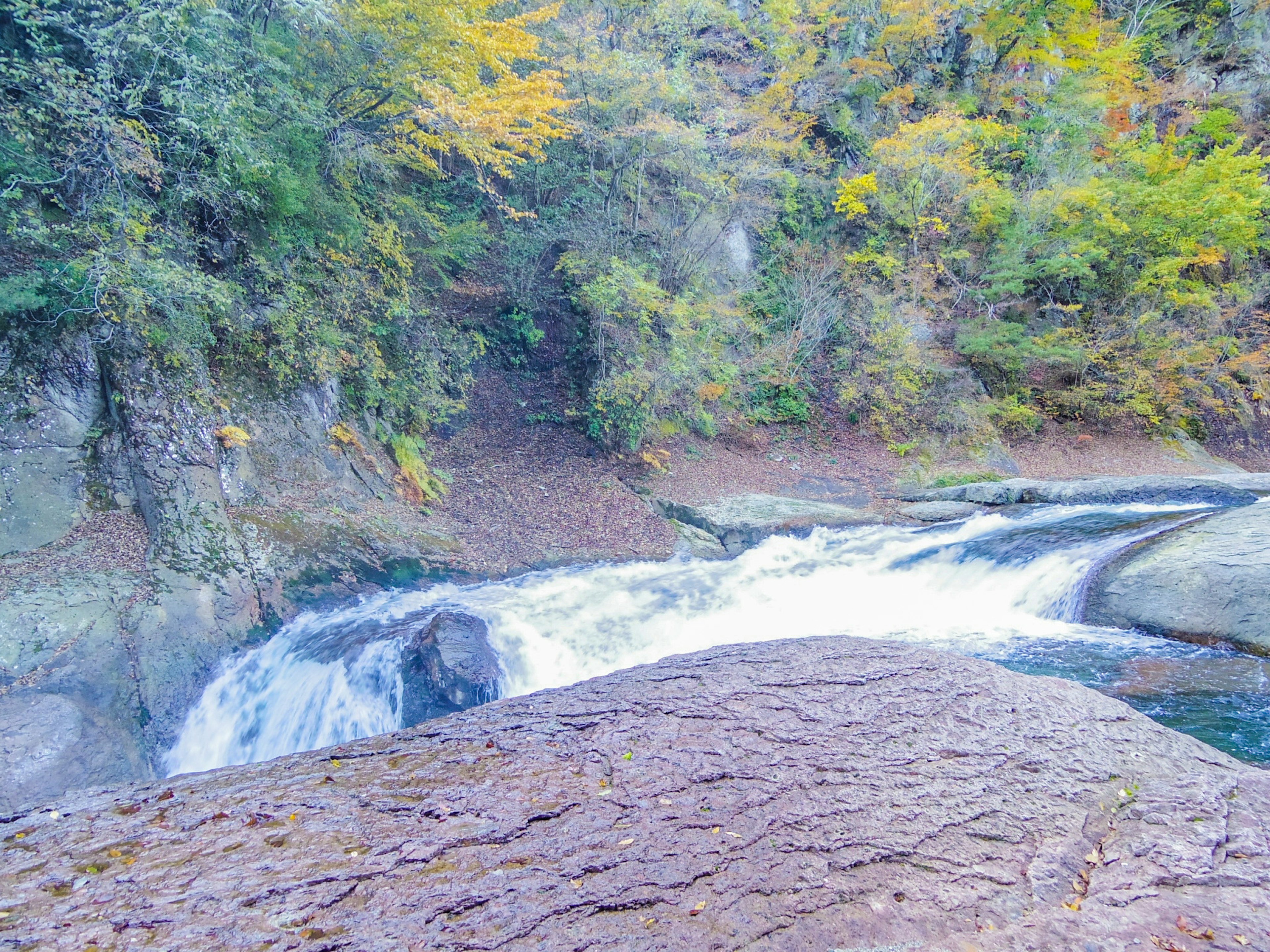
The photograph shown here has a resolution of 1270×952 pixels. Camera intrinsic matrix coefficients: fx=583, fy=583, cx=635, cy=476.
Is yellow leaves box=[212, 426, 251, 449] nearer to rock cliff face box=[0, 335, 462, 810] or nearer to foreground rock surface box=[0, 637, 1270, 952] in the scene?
rock cliff face box=[0, 335, 462, 810]

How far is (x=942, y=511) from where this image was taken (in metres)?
11.8

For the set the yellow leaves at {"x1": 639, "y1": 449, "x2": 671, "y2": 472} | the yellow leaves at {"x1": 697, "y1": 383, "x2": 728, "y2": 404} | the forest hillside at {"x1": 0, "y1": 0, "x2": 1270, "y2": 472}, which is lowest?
the yellow leaves at {"x1": 639, "y1": 449, "x2": 671, "y2": 472}

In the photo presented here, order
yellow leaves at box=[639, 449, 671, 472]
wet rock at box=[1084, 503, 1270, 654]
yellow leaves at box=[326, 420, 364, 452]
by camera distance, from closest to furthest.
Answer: wet rock at box=[1084, 503, 1270, 654], yellow leaves at box=[326, 420, 364, 452], yellow leaves at box=[639, 449, 671, 472]

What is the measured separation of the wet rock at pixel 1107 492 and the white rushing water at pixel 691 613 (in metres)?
0.54

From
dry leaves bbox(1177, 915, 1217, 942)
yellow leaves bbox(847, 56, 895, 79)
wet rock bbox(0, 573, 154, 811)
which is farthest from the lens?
yellow leaves bbox(847, 56, 895, 79)

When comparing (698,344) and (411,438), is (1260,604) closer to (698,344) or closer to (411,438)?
(698,344)

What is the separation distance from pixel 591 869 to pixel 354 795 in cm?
148

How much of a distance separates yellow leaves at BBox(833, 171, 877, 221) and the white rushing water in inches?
396

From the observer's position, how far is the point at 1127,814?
10.4 ft

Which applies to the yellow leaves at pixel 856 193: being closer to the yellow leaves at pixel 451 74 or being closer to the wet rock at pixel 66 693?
the yellow leaves at pixel 451 74

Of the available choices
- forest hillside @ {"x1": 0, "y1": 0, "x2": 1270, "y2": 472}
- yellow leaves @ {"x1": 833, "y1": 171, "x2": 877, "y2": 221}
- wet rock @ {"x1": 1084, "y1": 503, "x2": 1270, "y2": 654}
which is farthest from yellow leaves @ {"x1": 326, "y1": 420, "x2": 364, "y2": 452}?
yellow leaves @ {"x1": 833, "y1": 171, "x2": 877, "y2": 221}

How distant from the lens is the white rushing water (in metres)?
5.68

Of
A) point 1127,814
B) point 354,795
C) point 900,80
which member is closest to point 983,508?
point 1127,814

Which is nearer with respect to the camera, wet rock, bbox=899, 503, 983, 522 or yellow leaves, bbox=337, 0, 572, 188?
yellow leaves, bbox=337, 0, 572, 188
